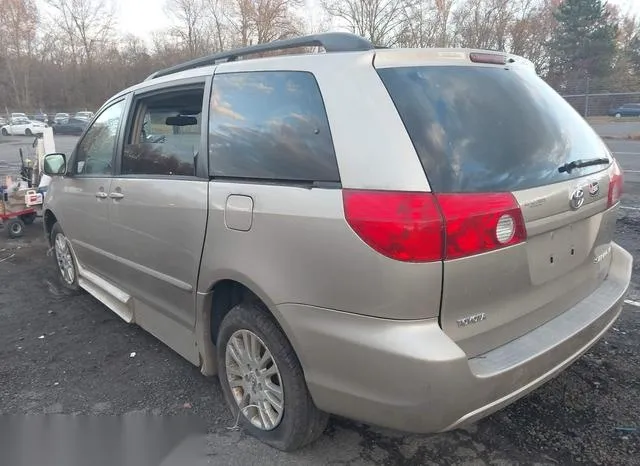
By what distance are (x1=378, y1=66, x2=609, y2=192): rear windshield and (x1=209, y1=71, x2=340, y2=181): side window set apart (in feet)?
1.15

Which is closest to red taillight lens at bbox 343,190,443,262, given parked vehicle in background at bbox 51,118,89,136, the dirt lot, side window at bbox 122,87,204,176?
Result: the dirt lot

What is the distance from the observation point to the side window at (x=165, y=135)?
2.88 meters

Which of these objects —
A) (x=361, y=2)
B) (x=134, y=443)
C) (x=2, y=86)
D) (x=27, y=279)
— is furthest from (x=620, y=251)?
(x=2, y=86)

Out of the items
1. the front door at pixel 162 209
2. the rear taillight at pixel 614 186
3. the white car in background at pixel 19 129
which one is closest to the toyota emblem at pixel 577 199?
the rear taillight at pixel 614 186

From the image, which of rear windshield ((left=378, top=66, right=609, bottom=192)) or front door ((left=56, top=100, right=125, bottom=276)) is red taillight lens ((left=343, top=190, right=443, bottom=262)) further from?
front door ((left=56, top=100, right=125, bottom=276))

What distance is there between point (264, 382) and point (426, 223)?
1176 mm

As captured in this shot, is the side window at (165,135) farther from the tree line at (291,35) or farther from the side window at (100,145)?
the tree line at (291,35)

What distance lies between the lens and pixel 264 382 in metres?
2.49

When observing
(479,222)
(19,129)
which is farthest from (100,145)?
(19,129)

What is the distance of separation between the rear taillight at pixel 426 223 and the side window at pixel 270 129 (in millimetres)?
236

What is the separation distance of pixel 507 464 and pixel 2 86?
71.5m

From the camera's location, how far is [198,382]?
3.20 metres

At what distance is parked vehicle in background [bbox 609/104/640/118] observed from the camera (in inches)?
1125

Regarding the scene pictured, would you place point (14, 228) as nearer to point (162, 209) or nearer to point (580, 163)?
point (162, 209)
